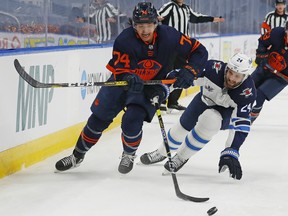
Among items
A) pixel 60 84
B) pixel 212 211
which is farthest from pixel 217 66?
pixel 212 211

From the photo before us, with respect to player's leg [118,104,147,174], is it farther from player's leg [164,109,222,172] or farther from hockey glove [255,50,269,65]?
hockey glove [255,50,269,65]

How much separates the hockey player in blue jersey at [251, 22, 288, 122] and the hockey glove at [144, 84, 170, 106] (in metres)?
Result: 1.76

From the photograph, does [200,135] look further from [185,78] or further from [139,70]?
[139,70]

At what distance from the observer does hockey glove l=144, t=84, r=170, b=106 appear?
13.9ft

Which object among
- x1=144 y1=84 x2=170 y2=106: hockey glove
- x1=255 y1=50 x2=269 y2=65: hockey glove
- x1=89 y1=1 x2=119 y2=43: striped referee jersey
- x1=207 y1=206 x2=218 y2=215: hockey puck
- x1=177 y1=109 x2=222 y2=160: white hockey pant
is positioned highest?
x1=89 y1=1 x2=119 y2=43: striped referee jersey

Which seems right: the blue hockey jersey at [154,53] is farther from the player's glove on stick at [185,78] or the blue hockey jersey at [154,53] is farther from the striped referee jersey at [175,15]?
the striped referee jersey at [175,15]

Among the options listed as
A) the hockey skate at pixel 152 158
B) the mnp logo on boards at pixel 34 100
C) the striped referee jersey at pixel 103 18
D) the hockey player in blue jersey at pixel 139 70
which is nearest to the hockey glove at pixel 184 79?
the hockey player in blue jersey at pixel 139 70

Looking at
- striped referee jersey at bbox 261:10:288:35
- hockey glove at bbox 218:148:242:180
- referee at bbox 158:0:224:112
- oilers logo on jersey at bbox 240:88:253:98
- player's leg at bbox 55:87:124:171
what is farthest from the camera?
striped referee jersey at bbox 261:10:288:35

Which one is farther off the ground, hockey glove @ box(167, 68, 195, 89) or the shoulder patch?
the shoulder patch

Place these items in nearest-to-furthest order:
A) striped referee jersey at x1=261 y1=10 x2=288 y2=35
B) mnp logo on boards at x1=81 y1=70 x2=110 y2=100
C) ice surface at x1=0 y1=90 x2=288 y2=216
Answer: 1. ice surface at x1=0 y1=90 x2=288 y2=216
2. mnp logo on boards at x1=81 y1=70 x2=110 y2=100
3. striped referee jersey at x1=261 y1=10 x2=288 y2=35

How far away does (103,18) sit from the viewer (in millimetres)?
7066

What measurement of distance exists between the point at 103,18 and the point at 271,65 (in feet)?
6.11

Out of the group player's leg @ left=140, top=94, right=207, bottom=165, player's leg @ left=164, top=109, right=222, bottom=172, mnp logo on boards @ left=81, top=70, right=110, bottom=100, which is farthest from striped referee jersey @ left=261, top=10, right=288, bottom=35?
player's leg @ left=164, top=109, right=222, bottom=172

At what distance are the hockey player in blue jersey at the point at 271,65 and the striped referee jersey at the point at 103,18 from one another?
5.19 ft
